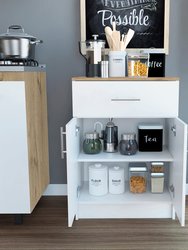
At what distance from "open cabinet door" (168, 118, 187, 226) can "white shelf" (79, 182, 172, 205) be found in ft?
0.21

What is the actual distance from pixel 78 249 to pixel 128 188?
0.57 m

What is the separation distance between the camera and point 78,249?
158 cm

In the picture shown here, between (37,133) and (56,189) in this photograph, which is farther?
(56,189)

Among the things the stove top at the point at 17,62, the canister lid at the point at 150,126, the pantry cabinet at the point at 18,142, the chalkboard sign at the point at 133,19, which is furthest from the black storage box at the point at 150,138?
the stove top at the point at 17,62

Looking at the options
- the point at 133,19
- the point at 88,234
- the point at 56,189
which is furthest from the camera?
the point at 56,189

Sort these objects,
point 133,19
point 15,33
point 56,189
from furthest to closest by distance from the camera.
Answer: point 56,189, point 133,19, point 15,33

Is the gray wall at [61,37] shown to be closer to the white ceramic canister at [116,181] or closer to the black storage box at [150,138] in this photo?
the black storage box at [150,138]

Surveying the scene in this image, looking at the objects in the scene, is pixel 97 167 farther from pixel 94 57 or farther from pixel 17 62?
pixel 17 62

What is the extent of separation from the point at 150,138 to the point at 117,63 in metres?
0.49

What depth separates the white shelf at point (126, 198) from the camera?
6.05 ft

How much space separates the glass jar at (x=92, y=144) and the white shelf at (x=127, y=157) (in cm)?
3

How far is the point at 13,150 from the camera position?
168 centimetres

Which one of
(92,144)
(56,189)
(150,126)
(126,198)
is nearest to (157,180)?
(126,198)

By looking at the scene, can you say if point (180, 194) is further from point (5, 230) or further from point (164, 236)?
point (5, 230)
